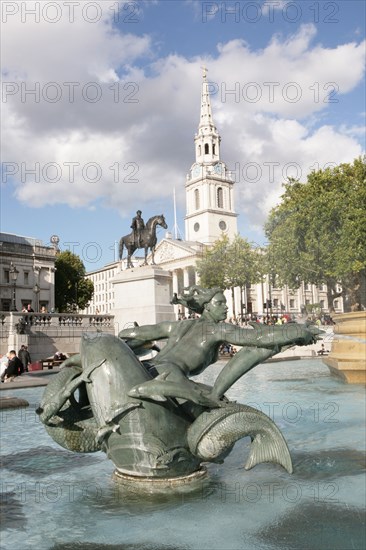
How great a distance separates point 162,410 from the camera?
3994mm

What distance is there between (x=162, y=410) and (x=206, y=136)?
387 feet

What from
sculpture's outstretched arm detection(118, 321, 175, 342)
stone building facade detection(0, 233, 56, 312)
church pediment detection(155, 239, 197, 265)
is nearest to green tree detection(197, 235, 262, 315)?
stone building facade detection(0, 233, 56, 312)

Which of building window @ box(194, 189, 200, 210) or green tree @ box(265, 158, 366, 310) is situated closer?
green tree @ box(265, 158, 366, 310)

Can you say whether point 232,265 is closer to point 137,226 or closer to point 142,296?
point 137,226

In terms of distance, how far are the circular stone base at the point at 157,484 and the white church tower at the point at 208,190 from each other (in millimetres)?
108543

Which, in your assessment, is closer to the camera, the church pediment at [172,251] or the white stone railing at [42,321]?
the white stone railing at [42,321]

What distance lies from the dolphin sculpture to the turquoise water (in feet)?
1.06

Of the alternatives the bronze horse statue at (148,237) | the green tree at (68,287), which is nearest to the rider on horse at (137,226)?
the bronze horse statue at (148,237)

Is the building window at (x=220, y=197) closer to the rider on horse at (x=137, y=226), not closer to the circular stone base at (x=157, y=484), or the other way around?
the rider on horse at (x=137, y=226)

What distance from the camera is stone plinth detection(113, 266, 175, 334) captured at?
2498 centimetres

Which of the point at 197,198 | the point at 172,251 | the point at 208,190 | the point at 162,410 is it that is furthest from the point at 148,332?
the point at 197,198

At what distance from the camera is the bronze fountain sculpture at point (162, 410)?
393cm

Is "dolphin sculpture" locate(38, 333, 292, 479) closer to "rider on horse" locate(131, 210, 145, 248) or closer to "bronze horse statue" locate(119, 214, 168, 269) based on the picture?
"bronze horse statue" locate(119, 214, 168, 269)

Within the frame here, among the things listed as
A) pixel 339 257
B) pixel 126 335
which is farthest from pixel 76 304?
pixel 126 335
